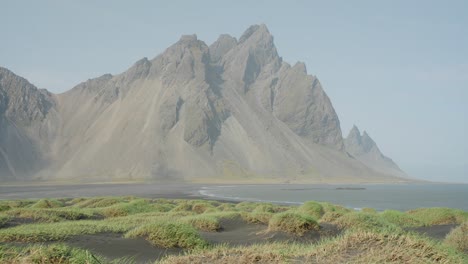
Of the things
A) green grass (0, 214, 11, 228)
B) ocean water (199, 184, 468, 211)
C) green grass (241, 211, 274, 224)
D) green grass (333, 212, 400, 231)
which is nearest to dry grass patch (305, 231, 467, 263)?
green grass (333, 212, 400, 231)

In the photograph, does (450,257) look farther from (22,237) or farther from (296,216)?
(22,237)

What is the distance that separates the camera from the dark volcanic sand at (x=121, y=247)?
14577mm

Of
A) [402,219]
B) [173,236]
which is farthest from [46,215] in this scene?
[402,219]

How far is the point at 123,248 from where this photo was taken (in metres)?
15.7

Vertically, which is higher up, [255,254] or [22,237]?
[255,254]

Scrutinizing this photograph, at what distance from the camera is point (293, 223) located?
19.6 meters

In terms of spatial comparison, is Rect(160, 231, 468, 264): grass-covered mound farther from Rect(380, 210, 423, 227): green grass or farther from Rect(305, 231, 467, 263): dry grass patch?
Rect(380, 210, 423, 227): green grass

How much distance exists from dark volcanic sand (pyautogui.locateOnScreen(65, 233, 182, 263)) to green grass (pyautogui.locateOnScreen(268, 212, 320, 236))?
5598mm

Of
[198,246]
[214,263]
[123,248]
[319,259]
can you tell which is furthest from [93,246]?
[319,259]

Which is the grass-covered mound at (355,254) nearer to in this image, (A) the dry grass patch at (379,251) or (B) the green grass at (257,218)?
(A) the dry grass patch at (379,251)

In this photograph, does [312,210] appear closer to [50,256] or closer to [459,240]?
[459,240]

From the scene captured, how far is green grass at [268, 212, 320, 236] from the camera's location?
1947cm

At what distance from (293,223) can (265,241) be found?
6.69 ft

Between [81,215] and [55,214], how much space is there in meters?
2.45
